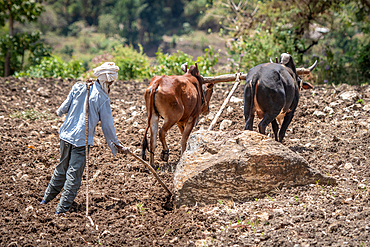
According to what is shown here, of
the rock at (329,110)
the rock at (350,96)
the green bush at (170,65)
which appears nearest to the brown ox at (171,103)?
the rock at (329,110)

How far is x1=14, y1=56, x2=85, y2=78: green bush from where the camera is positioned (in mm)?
12352

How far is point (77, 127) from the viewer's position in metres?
4.17

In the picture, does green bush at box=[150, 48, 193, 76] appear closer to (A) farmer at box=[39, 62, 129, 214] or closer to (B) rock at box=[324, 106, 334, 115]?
(B) rock at box=[324, 106, 334, 115]

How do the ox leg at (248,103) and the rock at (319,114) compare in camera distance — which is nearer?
the ox leg at (248,103)

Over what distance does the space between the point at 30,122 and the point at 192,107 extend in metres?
4.02

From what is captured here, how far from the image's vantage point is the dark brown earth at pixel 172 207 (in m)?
3.75

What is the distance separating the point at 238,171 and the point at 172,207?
3.43 feet

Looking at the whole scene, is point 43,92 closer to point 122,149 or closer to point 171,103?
point 171,103

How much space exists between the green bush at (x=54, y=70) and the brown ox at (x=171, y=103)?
24.8ft

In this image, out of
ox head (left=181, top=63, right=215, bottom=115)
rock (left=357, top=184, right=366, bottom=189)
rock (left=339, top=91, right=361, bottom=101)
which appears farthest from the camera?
rock (left=339, top=91, right=361, bottom=101)

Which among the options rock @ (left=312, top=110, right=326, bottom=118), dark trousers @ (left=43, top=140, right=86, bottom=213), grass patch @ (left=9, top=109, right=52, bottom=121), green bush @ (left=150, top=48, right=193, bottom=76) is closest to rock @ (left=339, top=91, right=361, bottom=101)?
rock @ (left=312, top=110, right=326, bottom=118)

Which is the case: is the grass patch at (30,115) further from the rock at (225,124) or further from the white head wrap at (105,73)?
the white head wrap at (105,73)

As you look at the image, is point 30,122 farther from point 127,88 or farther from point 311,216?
point 311,216

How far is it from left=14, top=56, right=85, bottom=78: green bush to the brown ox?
7.55m
